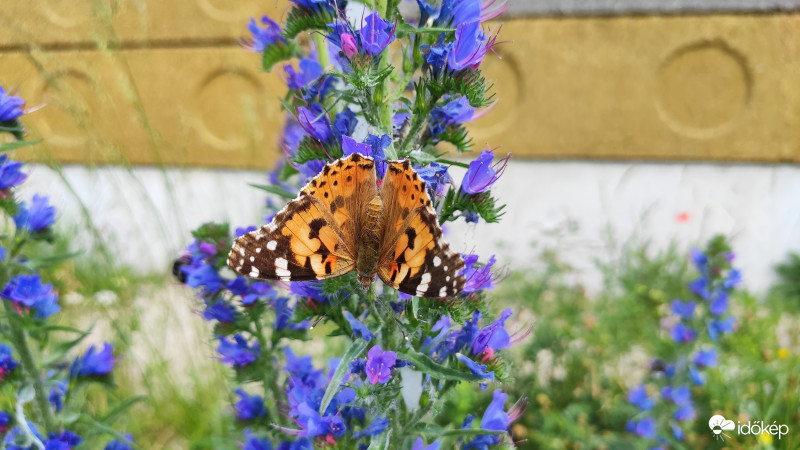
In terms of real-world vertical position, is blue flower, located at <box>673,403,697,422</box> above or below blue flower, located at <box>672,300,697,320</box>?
below

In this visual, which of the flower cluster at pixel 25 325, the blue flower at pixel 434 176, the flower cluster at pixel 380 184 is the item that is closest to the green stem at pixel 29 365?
the flower cluster at pixel 25 325

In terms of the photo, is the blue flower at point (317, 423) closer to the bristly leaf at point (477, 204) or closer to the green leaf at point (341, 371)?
the green leaf at point (341, 371)

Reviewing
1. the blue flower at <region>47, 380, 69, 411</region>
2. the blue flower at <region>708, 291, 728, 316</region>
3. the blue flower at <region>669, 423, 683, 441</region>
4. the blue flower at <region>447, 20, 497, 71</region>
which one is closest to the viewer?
the blue flower at <region>447, 20, 497, 71</region>

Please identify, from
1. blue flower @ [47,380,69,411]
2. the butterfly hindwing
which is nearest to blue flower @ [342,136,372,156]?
the butterfly hindwing

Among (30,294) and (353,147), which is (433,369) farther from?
(30,294)

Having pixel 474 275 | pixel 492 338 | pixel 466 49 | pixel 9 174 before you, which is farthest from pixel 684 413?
pixel 9 174

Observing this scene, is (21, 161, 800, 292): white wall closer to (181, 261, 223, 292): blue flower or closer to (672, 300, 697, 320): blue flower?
(672, 300, 697, 320): blue flower

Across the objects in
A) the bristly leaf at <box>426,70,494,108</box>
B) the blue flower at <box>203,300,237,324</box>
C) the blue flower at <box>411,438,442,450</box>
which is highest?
the bristly leaf at <box>426,70,494,108</box>
